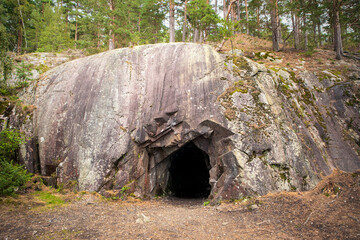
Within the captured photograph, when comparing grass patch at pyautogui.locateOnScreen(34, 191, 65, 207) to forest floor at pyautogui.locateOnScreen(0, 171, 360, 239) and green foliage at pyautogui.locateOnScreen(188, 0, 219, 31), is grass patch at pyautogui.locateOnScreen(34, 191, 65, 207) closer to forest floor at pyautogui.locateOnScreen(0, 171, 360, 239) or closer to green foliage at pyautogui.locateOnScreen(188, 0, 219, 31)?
forest floor at pyautogui.locateOnScreen(0, 171, 360, 239)

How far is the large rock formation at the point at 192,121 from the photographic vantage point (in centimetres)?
805

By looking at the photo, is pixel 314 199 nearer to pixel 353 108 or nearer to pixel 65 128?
pixel 353 108

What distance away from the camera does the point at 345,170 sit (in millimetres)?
8391

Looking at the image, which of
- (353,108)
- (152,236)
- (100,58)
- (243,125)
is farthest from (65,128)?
(353,108)

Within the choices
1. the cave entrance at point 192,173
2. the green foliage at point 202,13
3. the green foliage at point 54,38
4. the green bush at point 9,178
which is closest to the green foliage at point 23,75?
the green bush at point 9,178

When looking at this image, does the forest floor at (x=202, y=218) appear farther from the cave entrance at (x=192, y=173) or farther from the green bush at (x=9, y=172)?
the cave entrance at (x=192, y=173)

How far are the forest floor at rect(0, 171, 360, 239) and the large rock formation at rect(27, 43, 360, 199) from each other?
90cm

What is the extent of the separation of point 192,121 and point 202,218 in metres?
4.23

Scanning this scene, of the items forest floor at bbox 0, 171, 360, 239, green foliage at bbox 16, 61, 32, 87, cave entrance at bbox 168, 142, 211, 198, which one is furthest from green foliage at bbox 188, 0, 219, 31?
forest floor at bbox 0, 171, 360, 239

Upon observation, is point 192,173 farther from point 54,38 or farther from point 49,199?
point 54,38

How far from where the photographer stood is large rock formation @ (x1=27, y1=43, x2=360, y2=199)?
26.4ft

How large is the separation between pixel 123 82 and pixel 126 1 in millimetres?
13246

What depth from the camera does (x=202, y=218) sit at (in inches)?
246

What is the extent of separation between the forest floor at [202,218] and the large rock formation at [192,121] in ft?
2.96
